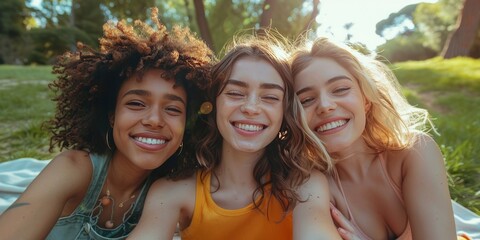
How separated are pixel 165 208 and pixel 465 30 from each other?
10.4m

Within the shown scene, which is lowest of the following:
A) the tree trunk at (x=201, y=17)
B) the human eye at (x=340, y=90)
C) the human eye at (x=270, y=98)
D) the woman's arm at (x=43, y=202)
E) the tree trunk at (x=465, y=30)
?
the tree trunk at (x=465, y=30)

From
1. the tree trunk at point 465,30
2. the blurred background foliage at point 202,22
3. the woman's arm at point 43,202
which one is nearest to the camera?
the woman's arm at point 43,202

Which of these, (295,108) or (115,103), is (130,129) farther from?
(295,108)

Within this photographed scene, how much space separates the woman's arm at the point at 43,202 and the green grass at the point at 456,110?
3.07 m

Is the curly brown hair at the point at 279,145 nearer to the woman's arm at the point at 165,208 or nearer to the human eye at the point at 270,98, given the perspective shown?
the human eye at the point at 270,98

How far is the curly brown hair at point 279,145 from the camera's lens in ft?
7.70

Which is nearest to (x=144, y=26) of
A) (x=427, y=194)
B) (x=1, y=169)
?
(x=427, y=194)

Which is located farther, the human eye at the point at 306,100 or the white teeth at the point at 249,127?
the human eye at the point at 306,100

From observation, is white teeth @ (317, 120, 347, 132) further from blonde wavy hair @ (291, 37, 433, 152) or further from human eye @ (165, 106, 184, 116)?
human eye @ (165, 106, 184, 116)

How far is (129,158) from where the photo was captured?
2.34 meters

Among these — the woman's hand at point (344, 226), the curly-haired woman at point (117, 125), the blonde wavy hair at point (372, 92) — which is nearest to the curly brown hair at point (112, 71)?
the curly-haired woman at point (117, 125)

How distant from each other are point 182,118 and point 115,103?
446 millimetres

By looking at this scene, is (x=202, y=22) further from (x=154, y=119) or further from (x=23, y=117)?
(x=154, y=119)

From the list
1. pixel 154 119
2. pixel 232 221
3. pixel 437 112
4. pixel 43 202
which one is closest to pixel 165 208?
pixel 232 221
